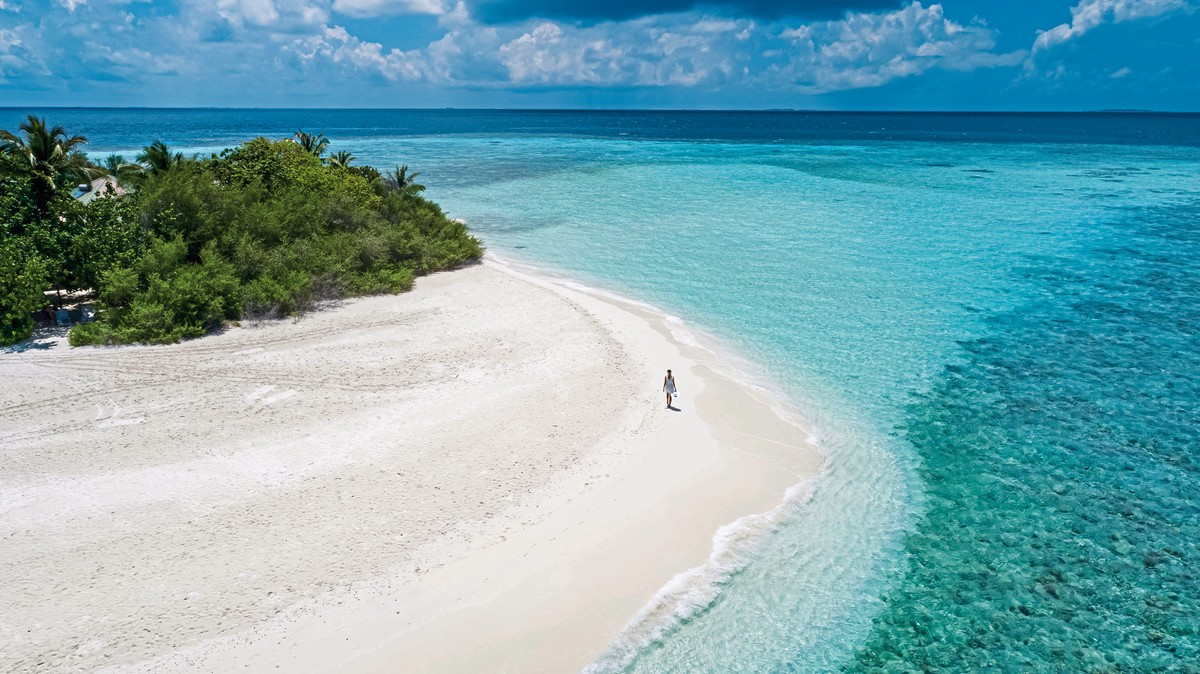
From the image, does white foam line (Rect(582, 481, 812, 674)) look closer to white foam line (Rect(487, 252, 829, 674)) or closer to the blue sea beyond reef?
white foam line (Rect(487, 252, 829, 674))

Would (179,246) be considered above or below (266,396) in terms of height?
above

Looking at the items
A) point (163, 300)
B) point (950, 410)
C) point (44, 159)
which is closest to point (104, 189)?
point (44, 159)

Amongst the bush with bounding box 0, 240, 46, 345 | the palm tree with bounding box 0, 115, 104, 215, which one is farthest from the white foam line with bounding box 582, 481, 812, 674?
the palm tree with bounding box 0, 115, 104, 215

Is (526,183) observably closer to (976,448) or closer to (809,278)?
(809,278)

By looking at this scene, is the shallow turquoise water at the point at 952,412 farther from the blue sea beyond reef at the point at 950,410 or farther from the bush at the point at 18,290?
the bush at the point at 18,290

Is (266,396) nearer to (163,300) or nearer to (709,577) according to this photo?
(163,300)

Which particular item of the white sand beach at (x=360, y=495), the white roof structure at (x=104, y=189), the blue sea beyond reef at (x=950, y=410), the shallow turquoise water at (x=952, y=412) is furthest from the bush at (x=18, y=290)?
the shallow turquoise water at (x=952, y=412)
